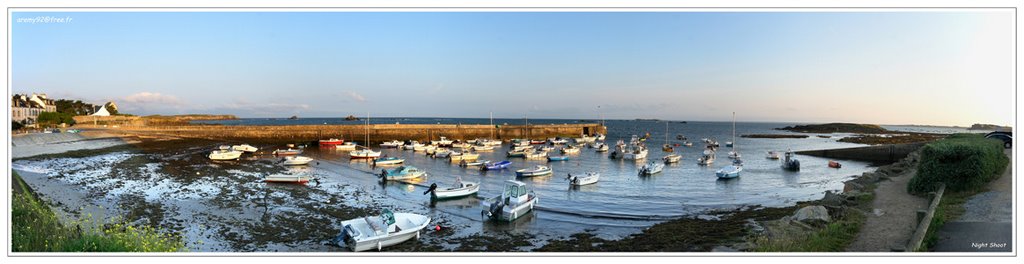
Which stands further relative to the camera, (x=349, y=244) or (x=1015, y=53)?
(x=349, y=244)

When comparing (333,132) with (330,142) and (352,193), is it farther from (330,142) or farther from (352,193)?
(352,193)

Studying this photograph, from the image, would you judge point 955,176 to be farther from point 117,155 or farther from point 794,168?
point 117,155

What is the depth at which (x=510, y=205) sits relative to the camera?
1528 cm

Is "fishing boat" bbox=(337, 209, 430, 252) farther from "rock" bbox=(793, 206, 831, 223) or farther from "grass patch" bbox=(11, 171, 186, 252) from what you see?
"rock" bbox=(793, 206, 831, 223)

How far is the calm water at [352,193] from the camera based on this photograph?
14148mm

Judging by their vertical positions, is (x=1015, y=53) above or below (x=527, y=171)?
above

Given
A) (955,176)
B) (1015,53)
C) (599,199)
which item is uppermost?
(1015,53)

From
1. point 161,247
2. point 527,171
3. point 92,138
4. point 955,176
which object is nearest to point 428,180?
point 527,171

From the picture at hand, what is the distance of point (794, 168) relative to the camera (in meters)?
31.5

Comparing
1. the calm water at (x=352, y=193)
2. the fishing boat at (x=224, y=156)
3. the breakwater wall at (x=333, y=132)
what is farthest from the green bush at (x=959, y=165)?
the breakwater wall at (x=333, y=132)

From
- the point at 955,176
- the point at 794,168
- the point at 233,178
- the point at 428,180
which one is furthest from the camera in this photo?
the point at 794,168

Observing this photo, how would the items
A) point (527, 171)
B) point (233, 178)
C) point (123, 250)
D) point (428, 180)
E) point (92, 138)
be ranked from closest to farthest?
point (123, 250), point (233, 178), point (428, 180), point (527, 171), point (92, 138)

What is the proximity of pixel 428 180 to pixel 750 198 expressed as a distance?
14.2 m

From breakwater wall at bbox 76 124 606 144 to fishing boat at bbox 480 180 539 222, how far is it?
3767 centimetres
